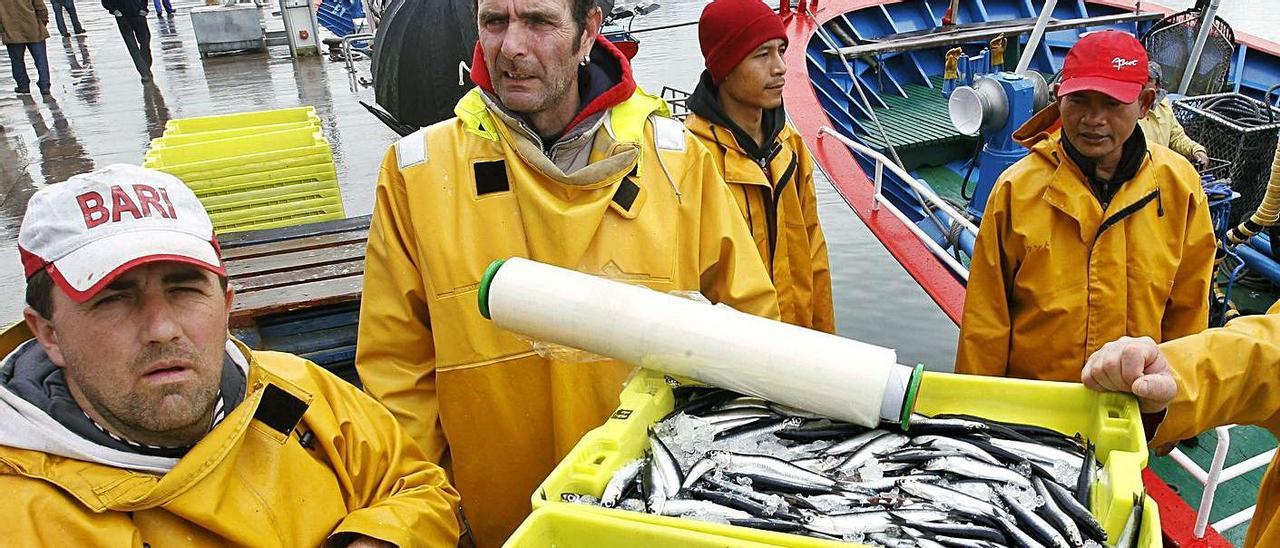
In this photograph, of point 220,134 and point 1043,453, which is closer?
point 1043,453

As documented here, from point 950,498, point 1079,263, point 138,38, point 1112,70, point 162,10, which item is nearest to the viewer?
point 950,498

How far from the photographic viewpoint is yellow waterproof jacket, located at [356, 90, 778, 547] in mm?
2164

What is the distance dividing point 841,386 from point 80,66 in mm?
18804

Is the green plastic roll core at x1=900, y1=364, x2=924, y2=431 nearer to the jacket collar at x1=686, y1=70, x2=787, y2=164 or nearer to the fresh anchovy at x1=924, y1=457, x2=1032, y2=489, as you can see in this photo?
the fresh anchovy at x1=924, y1=457, x2=1032, y2=489

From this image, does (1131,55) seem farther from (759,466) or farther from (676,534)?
(676,534)

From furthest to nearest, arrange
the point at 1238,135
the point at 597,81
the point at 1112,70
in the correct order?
the point at 1238,135 → the point at 1112,70 → the point at 597,81

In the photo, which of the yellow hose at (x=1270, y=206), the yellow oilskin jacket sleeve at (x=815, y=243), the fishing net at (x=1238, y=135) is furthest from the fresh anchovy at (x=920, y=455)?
the fishing net at (x=1238, y=135)

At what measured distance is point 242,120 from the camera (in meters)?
5.72

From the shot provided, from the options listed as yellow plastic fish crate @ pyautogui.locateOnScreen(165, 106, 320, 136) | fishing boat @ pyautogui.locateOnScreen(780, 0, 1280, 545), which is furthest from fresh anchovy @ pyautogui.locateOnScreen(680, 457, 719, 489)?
Result: yellow plastic fish crate @ pyautogui.locateOnScreen(165, 106, 320, 136)

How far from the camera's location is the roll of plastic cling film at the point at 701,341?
4.99 feet

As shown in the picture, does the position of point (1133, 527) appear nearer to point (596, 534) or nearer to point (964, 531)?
point (964, 531)

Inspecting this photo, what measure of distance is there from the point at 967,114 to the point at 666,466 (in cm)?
535

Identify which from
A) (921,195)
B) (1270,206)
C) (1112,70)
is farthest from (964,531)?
(921,195)

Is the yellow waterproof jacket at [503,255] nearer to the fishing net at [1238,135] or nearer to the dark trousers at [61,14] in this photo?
the fishing net at [1238,135]
